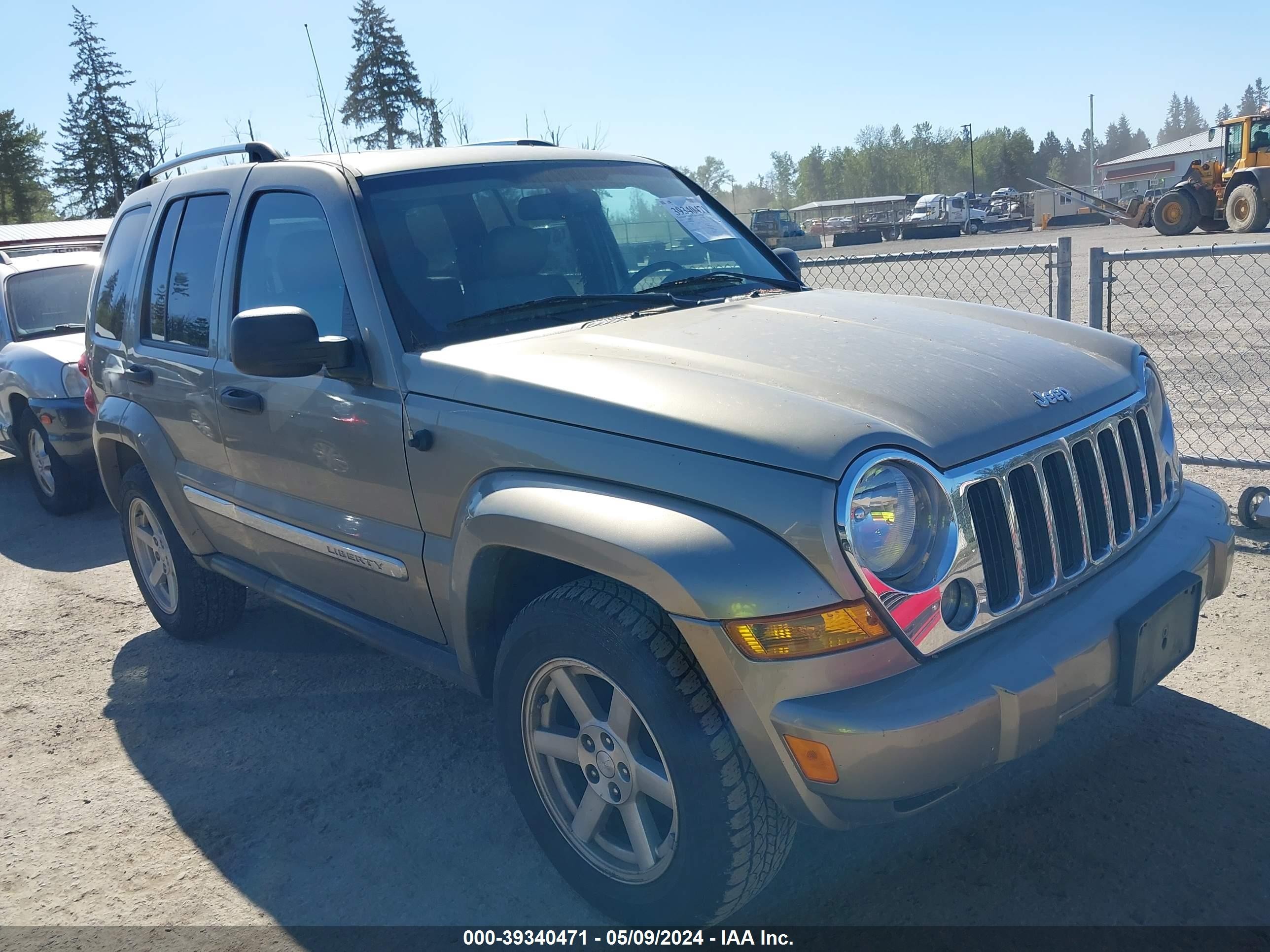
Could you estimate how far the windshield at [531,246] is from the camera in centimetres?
313

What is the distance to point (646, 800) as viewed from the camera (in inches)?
99.8

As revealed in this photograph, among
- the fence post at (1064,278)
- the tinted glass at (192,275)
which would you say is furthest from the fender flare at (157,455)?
the fence post at (1064,278)

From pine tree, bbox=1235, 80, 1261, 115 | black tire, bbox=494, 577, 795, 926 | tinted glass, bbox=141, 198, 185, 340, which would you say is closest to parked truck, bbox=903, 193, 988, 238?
tinted glass, bbox=141, 198, 185, 340

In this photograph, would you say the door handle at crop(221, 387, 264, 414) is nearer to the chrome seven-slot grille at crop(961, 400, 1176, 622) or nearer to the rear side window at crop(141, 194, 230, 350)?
the rear side window at crop(141, 194, 230, 350)

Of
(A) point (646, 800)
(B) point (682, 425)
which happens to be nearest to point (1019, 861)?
(A) point (646, 800)

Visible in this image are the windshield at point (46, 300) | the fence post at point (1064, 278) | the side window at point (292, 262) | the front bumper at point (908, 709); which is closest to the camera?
the front bumper at point (908, 709)

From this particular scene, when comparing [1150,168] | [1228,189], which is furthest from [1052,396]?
[1150,168]

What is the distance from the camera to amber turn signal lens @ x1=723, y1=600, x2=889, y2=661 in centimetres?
211

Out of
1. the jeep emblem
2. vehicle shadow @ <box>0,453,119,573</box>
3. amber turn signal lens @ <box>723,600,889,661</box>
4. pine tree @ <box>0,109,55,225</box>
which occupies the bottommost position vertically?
vehicle shadow @ <box>0,453,119,573</box>

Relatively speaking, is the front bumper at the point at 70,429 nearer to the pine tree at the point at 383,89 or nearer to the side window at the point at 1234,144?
the pine tree at the point at 383,89

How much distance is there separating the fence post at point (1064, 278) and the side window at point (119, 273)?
4451 mm

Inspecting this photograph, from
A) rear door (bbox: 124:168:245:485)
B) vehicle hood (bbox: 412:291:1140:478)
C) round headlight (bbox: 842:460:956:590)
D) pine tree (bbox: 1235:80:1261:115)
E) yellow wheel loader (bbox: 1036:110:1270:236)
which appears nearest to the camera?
round headlight (bbox: 842:460:956:590)

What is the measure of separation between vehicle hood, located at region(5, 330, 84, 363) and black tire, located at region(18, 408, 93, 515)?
0.44 meters

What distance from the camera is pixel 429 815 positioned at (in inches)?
129
